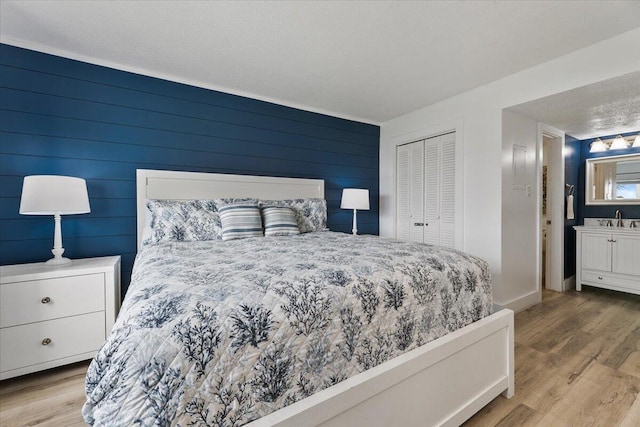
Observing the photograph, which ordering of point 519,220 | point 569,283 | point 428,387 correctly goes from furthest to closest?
point 569,283
point 519,220
point 428,387

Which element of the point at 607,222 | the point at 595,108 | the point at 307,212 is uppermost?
the point at 595,108

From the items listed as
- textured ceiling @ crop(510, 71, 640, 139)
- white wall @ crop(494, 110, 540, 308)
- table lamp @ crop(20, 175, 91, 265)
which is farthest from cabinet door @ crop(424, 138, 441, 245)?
table lamp @ crop(20, 175, 91, 265)

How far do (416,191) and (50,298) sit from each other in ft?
12.2

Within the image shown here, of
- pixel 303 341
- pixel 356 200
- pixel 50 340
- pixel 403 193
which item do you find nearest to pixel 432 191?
pixel 403 193

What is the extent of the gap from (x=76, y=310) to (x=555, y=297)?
15.9ft

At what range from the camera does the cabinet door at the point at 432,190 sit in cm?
354

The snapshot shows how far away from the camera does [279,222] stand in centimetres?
257

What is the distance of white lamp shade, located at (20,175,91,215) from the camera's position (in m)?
1.95

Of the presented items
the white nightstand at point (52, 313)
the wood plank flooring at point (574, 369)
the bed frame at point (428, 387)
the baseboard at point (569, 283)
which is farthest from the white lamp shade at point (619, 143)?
the white nightstand at point (52, 313)

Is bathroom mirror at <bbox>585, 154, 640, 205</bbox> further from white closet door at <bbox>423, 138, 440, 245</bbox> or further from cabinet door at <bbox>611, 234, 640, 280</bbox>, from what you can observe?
white closet door at <bbox>423, 138, 440, 245</bbox>

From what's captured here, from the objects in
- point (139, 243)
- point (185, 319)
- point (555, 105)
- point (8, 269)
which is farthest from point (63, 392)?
point (555, 105)

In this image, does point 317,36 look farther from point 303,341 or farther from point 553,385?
point 553,385

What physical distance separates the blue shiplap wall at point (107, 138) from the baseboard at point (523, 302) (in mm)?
2796

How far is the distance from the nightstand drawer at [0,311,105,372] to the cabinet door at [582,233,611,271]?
17.3ft
